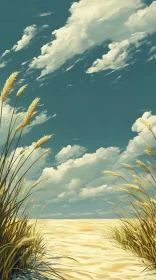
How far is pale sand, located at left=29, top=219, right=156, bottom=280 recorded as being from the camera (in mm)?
4902

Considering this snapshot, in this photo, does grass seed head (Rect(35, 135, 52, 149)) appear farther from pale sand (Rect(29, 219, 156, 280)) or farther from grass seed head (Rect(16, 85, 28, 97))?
pale sand (Rect(29, 219, 156, 280))

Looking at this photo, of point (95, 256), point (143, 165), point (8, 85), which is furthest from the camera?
point (95, 256)

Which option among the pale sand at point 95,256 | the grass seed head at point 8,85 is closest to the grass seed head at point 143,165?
the pale sand at point 95,256

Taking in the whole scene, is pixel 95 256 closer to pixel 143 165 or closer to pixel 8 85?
pixel 143 165

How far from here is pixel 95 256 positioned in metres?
6.10

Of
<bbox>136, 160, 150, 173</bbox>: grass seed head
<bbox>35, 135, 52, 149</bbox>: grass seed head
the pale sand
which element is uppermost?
<bbox>136, 160, 150, 173</bbox>: grass seed head

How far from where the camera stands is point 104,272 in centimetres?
502

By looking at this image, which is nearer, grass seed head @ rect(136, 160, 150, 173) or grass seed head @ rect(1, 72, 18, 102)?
grass seed head @ rect(1, 72, 18, 102)

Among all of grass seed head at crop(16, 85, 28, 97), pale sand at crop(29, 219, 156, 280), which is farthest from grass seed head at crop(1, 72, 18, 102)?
pale sand at crop(29, 219, 156, 280)

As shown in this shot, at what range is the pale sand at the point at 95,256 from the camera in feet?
16.1

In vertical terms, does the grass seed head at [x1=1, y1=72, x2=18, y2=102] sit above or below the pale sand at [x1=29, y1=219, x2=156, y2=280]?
above

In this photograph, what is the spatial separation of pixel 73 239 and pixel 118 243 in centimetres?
106

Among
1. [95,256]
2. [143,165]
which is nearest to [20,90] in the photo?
[143,165]

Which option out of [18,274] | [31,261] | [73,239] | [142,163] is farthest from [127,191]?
[73,239]
